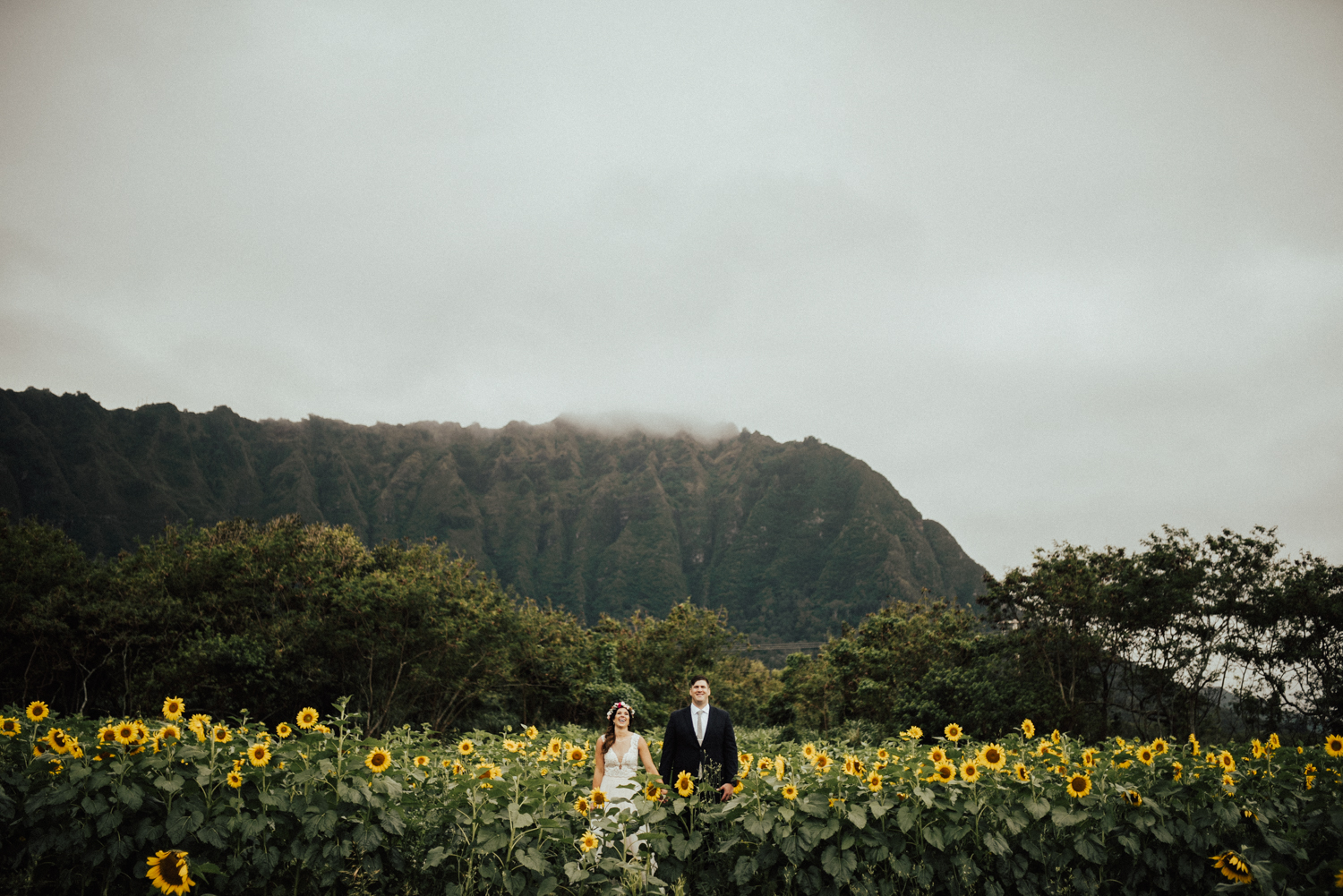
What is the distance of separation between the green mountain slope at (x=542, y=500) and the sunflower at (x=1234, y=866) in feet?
296

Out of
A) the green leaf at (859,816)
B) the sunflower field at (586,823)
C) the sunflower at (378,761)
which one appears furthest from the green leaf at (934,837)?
the sunflower at (378,761)

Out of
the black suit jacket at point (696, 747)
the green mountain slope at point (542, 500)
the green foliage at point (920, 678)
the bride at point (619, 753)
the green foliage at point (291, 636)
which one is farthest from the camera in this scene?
the green mountain slope at point (542, 500)

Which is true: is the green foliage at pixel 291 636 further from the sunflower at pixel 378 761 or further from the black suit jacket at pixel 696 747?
the sunflower at pixel 378 761

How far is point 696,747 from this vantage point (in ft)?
16.5

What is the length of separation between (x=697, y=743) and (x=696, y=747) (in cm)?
3

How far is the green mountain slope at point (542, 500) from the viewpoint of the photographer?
263 ft

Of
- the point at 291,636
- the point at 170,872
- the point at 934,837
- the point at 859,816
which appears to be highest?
the point at 859,816

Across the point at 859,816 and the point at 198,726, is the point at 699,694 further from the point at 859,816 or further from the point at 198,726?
the point at 198,726

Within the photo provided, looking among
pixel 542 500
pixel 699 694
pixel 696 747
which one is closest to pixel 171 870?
pixel 696 747

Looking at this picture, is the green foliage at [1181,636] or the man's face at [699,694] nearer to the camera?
the man's face at [699,694]

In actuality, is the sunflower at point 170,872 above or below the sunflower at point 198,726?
below

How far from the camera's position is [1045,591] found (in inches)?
746

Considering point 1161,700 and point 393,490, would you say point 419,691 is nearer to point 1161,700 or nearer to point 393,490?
point 1161,700

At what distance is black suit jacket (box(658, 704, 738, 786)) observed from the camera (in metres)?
4.93
